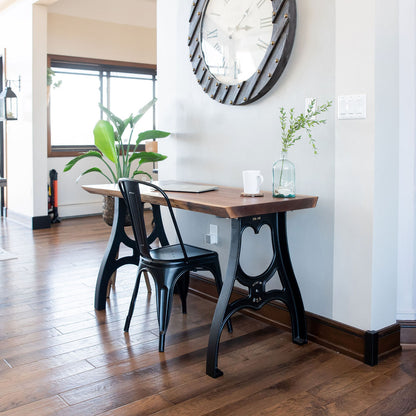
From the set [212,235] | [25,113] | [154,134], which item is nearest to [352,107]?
[212,235]

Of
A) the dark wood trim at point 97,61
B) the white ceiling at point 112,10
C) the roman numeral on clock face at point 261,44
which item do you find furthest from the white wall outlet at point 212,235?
the white ceiling at point 112,10

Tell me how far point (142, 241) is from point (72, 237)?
3096mm

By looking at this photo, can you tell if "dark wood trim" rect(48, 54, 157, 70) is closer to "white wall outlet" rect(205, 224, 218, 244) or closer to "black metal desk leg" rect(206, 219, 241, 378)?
"white wall outlet" rect(205, 224, 218, 244)

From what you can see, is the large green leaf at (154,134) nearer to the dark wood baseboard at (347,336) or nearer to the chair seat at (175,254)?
the chair seat at (175,254)

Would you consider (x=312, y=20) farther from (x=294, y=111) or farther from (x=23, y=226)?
(x=23, y=226)

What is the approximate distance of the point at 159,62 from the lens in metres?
3.64

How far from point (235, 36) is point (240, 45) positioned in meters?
0.07

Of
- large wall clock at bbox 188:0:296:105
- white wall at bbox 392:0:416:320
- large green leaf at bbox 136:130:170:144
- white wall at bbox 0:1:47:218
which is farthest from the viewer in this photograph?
white wall at bbox 0:1:47:218

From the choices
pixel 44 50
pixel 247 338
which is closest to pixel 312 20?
pixel 247 338

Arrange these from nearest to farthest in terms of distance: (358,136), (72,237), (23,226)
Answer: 1. (358,136)
2. (72,237)
3. (23,226)

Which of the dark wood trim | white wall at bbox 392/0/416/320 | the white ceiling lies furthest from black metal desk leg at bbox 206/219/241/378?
the white ceiling

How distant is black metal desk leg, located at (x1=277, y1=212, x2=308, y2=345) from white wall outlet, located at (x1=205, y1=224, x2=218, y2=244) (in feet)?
2.62

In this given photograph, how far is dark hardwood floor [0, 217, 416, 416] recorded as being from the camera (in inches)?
78.7

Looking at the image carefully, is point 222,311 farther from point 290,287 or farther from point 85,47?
point 85,47
